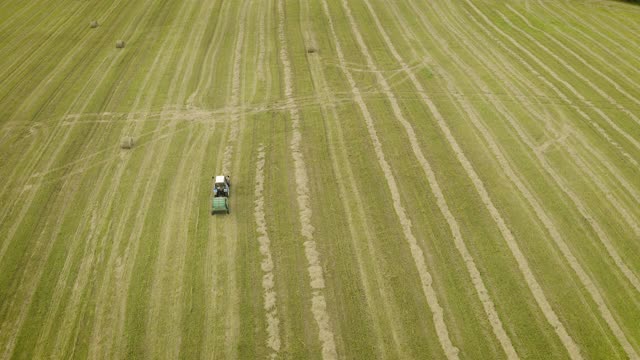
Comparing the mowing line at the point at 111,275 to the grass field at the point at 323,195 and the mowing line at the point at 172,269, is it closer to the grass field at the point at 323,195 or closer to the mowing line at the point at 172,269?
the grass field at the point at 323,195

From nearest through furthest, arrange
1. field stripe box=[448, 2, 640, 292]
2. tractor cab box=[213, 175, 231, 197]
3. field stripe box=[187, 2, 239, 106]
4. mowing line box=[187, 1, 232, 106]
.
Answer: field stripe box=[448, 2, 640, 292], tractor cab box=[213, 175, 231, 197], field stripe box=[187, 2, 239, 106], mowing line box=[187, 1, 232, 106]

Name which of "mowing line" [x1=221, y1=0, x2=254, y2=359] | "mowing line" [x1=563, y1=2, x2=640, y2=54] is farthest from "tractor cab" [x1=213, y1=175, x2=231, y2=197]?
"mowing line" [x1=563, y1=2, x2=640, y2=54]

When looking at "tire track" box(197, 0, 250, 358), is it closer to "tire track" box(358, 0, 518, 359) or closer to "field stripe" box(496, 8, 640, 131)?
"tire track" box(358, 0, 518, 359)

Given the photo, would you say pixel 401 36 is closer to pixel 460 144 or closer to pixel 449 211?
pixel 460 144

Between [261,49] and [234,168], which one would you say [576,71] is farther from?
[234,168]

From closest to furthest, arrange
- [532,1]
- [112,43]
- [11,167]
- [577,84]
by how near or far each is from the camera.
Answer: [11,167] → [577,84] → [112,43] → [532,1]

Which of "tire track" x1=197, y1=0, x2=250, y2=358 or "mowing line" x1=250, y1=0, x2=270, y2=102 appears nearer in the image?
"tire track" x1=197, y1=0, x2=250, y2=358

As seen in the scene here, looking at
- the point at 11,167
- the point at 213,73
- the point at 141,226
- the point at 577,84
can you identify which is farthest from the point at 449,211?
the point at 11,167
